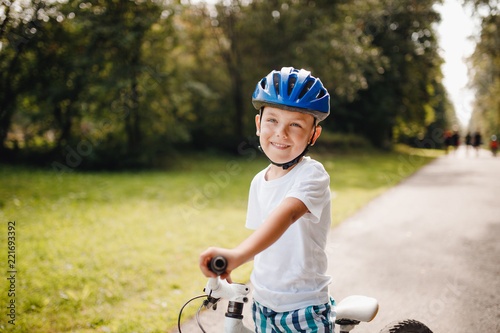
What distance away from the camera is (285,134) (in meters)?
1.62

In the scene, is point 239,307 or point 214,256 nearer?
point 214,256

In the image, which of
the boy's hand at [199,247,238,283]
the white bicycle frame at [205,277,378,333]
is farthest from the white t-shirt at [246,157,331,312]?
the boy's hand at [199,247,238,283]

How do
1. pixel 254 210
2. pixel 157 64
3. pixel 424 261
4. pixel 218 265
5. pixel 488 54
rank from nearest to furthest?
1. pixel 218 265
2. pixel 254 210
3. pixel 424 261
4. pixel 157 64
5. pixel 488 54

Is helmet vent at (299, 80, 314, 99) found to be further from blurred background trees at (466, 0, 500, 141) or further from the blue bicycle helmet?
blurred background trees at (466, 0, 500, 141)

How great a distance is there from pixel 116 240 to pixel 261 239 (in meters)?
5.11

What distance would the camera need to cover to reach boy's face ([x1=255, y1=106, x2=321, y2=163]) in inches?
64.0

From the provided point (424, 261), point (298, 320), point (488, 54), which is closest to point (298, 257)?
point (298, 320)

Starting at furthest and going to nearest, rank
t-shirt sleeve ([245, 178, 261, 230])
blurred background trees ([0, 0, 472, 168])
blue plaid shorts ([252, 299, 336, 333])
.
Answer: blurred background trees ([0, 0, 472, 168])
t-shirt sleeve ([245, 178, 261, 230])
blue plaid shorts ([252, 299, 336, 333])

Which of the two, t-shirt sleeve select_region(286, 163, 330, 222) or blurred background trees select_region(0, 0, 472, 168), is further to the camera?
blurred background trees select_region(0, 0, 472, 168)

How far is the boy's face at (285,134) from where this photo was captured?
162cm

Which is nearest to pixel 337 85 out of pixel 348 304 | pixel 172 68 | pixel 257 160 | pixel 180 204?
pixel 257 160

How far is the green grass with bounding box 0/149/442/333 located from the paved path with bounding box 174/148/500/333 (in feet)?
3.02

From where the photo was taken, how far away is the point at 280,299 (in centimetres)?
161

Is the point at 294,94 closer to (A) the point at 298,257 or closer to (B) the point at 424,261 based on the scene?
(A) the point at 298,257
